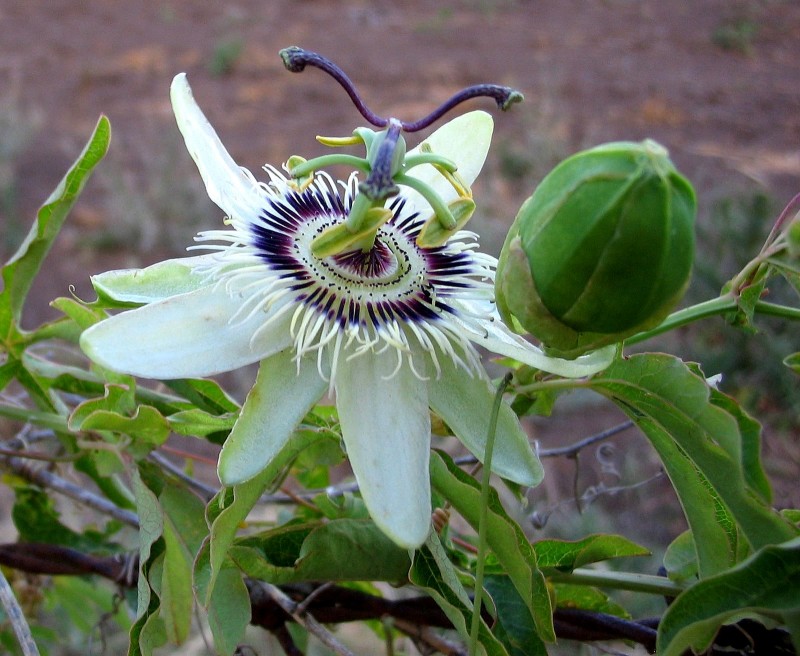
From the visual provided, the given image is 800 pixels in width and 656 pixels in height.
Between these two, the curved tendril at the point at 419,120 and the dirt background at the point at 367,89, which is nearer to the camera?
the curved tendril at the point at 419,120

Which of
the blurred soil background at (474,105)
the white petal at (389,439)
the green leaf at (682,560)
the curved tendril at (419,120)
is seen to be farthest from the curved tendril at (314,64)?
the blurred soil background at (474,105)

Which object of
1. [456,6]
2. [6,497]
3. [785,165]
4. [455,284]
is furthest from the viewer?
[456,6]

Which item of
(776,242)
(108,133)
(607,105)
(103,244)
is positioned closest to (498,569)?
(776,242)

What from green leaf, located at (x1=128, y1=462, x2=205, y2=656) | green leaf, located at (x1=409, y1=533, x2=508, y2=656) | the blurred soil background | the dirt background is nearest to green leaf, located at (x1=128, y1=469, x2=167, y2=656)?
green leaf, located at (x1=128, y1=462, x2=205, y2=656)

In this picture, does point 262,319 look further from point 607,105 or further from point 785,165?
point 607,105

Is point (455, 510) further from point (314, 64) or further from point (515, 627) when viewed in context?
point (314, 64)

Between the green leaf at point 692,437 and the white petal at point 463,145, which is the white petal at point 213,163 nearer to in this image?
the white petal at point 463,145
